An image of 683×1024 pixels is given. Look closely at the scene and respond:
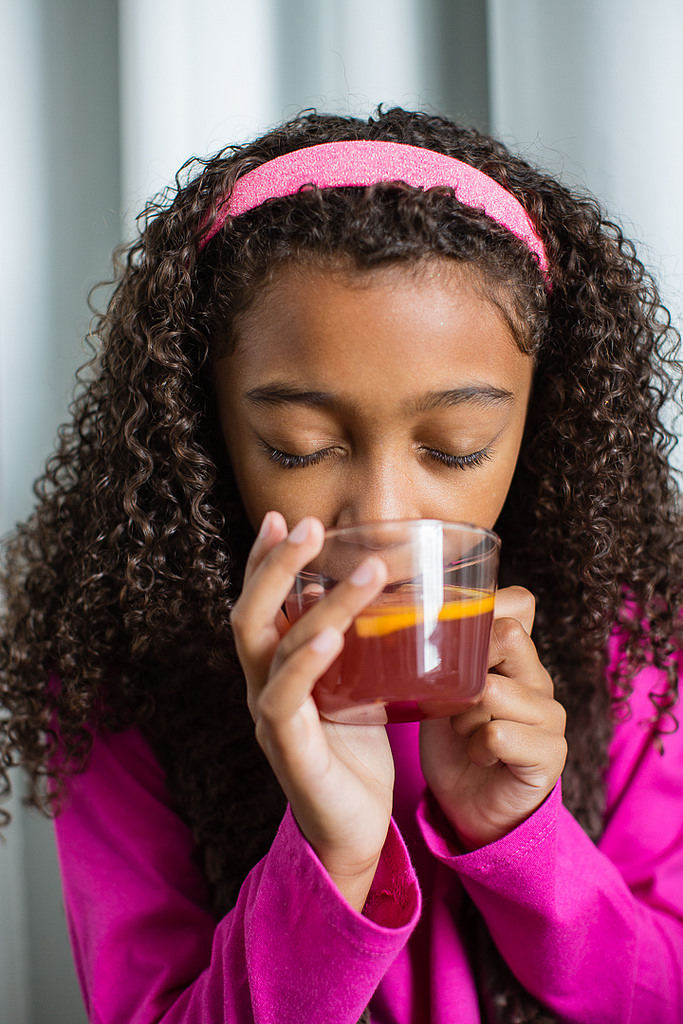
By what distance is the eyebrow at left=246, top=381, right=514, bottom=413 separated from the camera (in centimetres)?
96

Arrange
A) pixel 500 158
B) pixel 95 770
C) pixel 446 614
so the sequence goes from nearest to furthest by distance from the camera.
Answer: pixel 446 614, pixel 500 158, pixel 95 770

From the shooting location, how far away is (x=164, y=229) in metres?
1.15

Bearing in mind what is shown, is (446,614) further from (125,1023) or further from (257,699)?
(125,1023)

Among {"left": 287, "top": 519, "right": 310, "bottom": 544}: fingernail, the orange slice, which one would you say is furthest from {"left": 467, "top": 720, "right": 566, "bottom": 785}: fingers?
{"left": 287, "top": 519, "right": 310, "bottom": 544}: fingernail

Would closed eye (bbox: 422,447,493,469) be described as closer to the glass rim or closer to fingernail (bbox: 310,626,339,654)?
the glass rim

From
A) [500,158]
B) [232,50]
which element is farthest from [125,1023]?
[232,50]

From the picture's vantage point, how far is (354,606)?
2.50ft

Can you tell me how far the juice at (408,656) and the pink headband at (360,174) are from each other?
502 millimetres

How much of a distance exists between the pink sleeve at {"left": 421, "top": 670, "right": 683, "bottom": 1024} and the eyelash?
39cm

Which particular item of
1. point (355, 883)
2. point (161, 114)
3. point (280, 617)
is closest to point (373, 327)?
point (280, 617)

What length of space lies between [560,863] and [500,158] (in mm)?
893

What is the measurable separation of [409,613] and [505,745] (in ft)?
0.85

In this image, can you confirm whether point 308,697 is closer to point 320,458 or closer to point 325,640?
point 325,640

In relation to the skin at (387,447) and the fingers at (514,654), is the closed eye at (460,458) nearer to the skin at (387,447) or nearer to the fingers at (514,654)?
the skin at (387,447)
